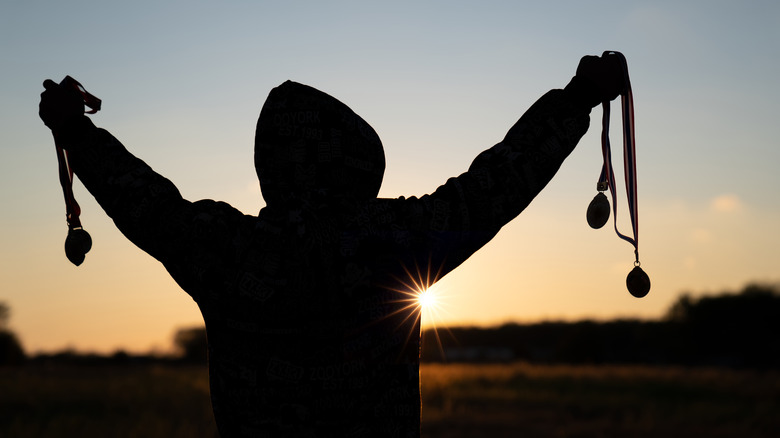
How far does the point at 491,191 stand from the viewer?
88.1 inches

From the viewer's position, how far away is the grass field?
43.5ft

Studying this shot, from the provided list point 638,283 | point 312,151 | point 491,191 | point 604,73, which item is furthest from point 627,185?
point 312,151

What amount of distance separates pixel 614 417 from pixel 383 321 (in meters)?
16.7

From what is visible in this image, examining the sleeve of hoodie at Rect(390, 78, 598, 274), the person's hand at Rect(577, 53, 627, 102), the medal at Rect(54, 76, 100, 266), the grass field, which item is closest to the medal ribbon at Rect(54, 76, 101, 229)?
the medal at Rect(54, 76, 100, 266)

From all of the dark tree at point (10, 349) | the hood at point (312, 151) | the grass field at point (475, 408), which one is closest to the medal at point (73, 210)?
the hood at point (312, 151)

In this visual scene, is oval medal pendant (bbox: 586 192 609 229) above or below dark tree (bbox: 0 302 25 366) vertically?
below

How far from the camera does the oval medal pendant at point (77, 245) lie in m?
2.51

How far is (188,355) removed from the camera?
4741 centimetres

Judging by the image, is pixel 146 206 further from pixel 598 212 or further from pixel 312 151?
pixel 598 212

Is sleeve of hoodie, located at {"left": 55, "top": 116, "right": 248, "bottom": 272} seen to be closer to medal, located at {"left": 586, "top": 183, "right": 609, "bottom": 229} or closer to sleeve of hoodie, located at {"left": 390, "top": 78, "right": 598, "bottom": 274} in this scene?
sleeve of hoodie, located at {"left": 390, "top": 78, "right": 598, "bottom": 274}

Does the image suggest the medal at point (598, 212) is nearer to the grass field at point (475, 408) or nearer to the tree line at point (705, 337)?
the grass field at point (475, 408)

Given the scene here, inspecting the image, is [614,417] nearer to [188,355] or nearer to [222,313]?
[222,313]

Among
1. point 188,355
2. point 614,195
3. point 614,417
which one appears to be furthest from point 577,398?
point 188,355

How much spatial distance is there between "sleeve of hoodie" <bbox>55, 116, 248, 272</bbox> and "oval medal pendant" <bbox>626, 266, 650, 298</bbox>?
126cm
